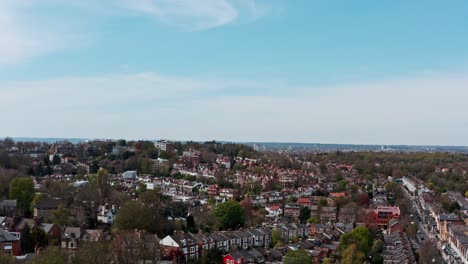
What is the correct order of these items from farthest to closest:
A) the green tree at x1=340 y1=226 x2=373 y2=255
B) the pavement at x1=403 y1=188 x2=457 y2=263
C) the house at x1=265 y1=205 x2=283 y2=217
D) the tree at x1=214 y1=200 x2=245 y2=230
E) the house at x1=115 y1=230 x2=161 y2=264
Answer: the house at x1=265 y1=205 x2=283 y2=217
the pavement at x1=403 y1=188 x2=457 y2=263
the tree at x1=214 y1=200 x2=245 y2=230
the green tree at x1=340 y1=226 x2=373 y2=255
the house at x1=115 y1=230 x2=161 y2=264

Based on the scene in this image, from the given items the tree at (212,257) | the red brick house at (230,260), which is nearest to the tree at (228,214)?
the red brick house at (230,260)

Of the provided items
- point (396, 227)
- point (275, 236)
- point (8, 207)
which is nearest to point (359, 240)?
point (275, 236)

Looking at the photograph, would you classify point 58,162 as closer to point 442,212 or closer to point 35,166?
point 35,166

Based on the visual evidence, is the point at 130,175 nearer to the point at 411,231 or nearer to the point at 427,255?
the point at 411,231

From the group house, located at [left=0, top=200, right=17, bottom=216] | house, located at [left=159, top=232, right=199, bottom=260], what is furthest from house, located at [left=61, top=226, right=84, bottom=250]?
house, located at [left=0, top=200, right=17, bottom=216]

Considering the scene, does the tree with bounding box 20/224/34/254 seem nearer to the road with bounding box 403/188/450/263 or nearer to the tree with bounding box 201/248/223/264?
the tree with bounding box 201/248/223/264
